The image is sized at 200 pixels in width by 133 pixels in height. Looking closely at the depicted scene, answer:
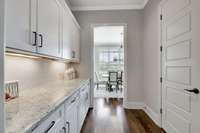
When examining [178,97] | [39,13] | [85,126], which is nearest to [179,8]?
[178,97]

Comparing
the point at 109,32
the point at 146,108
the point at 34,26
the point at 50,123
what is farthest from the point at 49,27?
the point at 109,32

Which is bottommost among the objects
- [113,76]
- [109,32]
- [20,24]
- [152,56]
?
[113,76]

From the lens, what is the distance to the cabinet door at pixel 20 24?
→ 119 cm

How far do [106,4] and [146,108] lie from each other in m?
3.07

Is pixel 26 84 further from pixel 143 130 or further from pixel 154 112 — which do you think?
pixel 154 112

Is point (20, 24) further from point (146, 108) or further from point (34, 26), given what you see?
point (146, 108)

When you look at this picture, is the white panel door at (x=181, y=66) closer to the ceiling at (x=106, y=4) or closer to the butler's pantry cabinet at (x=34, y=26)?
the ceiling at (x=106, y=4)

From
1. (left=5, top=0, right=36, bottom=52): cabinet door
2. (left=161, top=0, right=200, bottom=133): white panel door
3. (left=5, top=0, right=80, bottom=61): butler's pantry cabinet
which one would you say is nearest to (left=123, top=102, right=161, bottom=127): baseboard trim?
(left=161, top=0, right=200, bottom=133): white panel door

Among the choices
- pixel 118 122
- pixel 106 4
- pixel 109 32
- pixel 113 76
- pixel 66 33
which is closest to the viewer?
pixel 66 33

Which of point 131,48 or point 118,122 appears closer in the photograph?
point 118,122

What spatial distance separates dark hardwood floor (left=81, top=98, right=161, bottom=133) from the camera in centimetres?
313

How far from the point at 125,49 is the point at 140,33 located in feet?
2.07

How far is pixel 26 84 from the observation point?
2.12 m

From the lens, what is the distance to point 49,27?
2.06m
